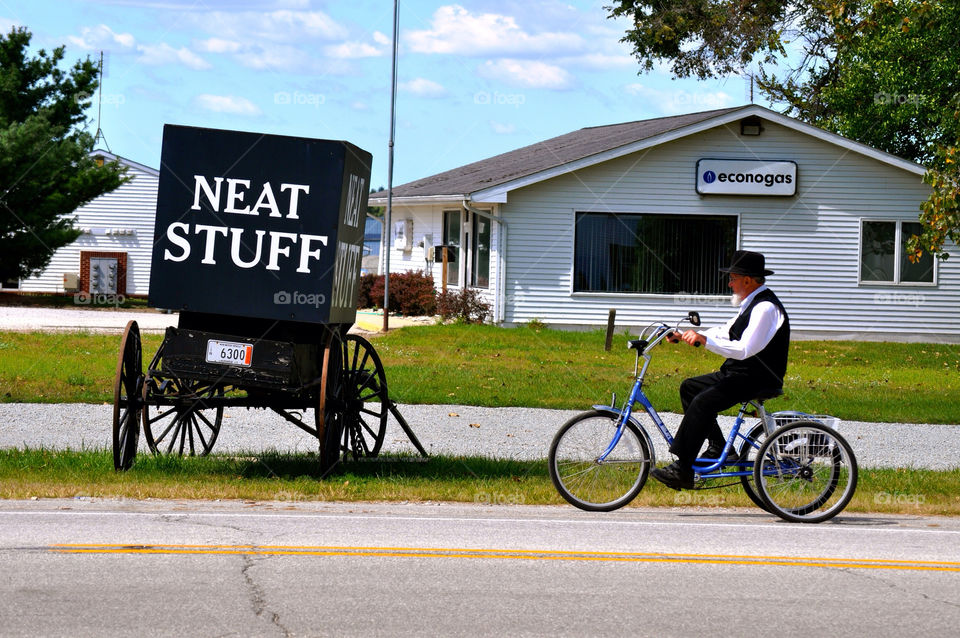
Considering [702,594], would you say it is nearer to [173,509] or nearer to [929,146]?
[173,509]

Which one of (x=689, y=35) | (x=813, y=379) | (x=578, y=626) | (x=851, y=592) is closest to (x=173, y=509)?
(x=578, y=626)

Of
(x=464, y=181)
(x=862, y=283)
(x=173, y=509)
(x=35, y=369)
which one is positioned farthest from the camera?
(x=464, y=181)

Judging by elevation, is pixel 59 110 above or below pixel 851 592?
above

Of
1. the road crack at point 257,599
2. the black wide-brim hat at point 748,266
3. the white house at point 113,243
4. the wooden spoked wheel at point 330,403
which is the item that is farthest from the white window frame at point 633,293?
the road crack at point 257,599

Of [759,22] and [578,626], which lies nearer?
[578,626]

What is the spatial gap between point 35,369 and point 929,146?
31970 millimetres

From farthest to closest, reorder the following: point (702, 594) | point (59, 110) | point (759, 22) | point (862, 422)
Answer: point (59, 110)
point (759, 22)
point (862, 422)
point (702, 594)

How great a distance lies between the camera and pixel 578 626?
5.77 meters

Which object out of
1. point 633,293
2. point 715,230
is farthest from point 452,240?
point 715,230

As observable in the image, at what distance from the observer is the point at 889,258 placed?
93.4ft

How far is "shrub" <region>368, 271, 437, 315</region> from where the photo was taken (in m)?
33.2

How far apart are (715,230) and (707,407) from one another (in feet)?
65.4

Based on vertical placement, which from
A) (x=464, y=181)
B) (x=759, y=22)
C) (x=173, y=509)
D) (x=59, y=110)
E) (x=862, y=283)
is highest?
(x=759, y=22)

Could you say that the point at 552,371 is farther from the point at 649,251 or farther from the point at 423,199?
the point at 423,199
